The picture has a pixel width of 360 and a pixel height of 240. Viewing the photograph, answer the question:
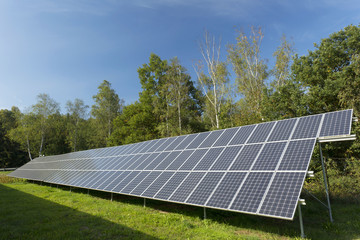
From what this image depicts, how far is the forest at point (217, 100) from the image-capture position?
1612cm

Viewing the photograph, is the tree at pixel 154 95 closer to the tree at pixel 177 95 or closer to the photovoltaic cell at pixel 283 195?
the tree at pixel 177 95

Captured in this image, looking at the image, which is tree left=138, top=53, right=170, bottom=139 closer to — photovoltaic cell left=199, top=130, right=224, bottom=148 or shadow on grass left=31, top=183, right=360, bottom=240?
photovoltaic cell left=199, top=130, right=224, bottom=148

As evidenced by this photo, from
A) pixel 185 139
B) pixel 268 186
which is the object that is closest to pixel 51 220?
pixel 185 139

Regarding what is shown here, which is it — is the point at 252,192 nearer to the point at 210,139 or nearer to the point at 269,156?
the point at 269,156

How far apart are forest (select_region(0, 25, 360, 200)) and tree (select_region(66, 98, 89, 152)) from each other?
0.67 feet

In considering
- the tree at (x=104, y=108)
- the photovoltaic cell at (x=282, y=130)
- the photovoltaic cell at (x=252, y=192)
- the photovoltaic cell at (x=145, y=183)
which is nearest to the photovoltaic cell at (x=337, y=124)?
the photovoltaic cell at (x=282, y=130)

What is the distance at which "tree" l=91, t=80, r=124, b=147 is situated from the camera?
146 ft

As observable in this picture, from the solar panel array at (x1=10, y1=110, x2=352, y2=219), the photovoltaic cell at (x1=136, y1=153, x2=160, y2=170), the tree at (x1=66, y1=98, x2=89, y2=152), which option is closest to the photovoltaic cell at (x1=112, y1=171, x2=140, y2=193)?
the solar panel array at (x1=10, y1=110, x2=352, y2=219)

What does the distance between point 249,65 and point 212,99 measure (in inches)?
402

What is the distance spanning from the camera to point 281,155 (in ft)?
22.5

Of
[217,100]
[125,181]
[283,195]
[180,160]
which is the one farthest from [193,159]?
[217,100]

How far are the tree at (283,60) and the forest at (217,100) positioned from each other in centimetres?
11

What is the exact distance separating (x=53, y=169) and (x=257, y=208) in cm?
1913

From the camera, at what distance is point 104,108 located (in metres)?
44.4
